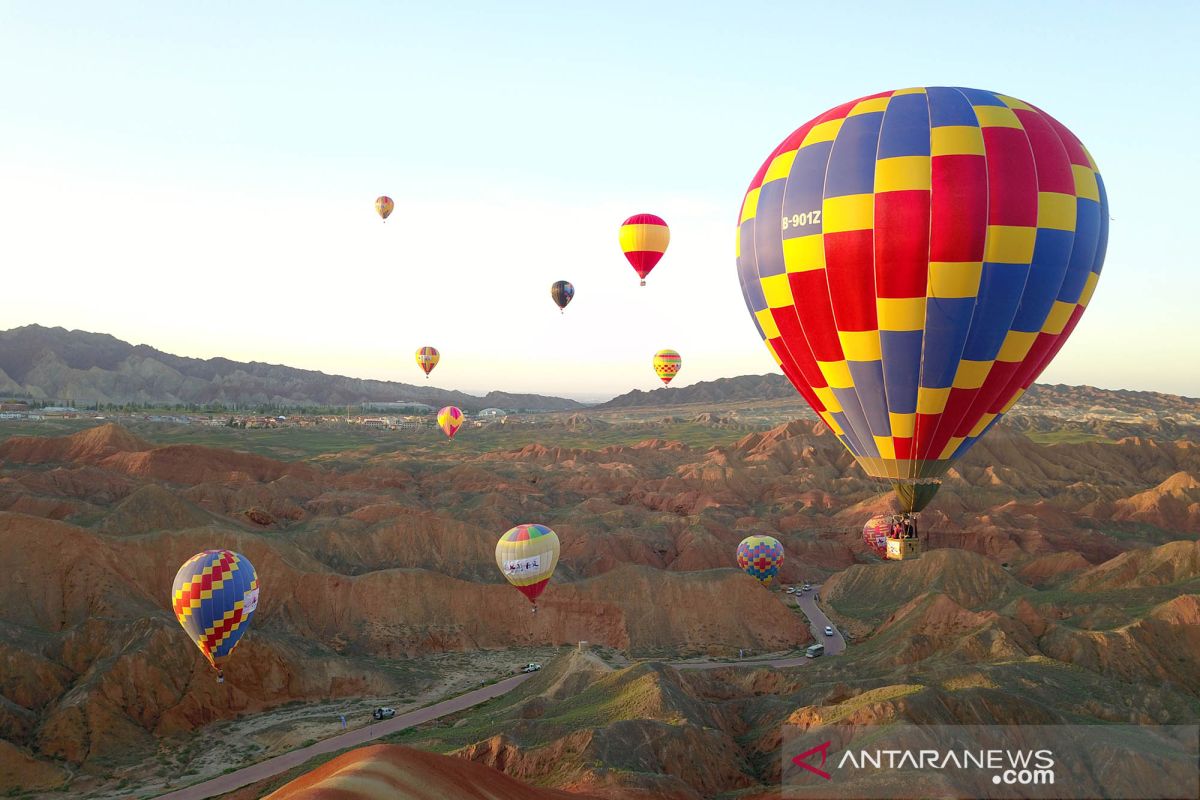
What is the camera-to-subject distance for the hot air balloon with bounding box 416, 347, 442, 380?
140625 mm

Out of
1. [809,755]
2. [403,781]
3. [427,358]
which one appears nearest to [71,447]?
[427,358]

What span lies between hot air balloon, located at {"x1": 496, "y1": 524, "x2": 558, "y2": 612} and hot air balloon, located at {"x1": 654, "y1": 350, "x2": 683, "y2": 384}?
47628 mm

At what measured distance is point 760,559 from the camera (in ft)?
248

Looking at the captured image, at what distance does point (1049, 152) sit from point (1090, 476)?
118977 mm

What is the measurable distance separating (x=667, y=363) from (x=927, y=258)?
70.8 meters

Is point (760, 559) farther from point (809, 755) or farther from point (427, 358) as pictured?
point (427, 358)

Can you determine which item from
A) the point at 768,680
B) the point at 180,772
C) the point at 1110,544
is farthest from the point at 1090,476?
the point at 180,772

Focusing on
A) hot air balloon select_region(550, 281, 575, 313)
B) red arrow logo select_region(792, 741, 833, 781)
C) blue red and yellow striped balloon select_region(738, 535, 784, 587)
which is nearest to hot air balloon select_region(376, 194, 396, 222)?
hot air balloon select_region(550, 281, 575, 313)

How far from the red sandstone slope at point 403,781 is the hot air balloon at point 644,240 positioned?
42.0m

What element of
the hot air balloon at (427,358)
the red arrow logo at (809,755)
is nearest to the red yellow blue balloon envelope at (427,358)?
the hot air balloon at (427,358)
